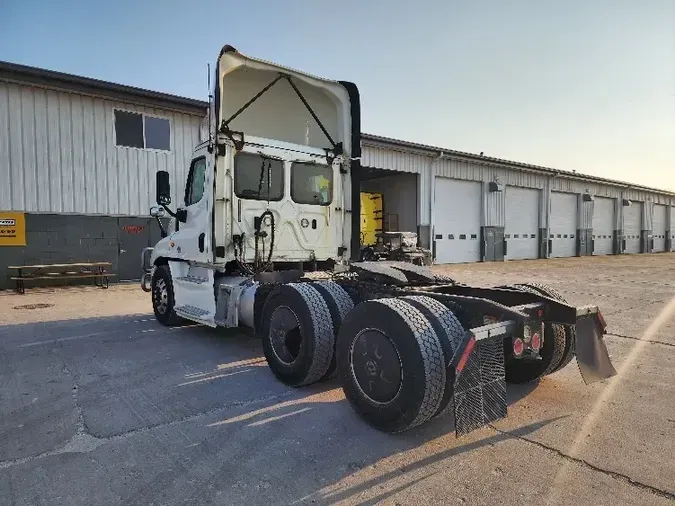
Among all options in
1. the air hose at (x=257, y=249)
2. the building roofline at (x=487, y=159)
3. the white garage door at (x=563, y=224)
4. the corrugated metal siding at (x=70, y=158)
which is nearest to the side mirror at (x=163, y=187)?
the air hose at (x=257, y=249)

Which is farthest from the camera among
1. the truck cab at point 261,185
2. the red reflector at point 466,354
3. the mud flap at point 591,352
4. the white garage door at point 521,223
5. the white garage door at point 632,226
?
the white garage door at point 632,226

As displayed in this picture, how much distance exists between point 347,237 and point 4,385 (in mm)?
4638

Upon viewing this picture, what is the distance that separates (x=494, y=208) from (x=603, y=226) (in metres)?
14.9

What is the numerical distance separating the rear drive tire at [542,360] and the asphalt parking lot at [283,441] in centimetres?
13

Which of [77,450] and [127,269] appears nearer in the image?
[77,450]

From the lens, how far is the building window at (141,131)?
538 inches

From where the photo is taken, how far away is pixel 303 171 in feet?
21.5

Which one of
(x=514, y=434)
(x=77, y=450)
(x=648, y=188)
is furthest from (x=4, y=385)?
(x=648, y=188)

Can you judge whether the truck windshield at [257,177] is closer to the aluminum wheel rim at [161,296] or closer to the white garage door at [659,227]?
the aluminum wheel rim at [161,296]

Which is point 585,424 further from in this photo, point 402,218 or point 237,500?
point 402,218

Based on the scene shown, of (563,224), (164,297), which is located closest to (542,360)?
(164,297)

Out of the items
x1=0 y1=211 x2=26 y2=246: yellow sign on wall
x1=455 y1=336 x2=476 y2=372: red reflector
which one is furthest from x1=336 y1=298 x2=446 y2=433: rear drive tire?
x1=0 y1=211 x2=26 y2=246: yellow sign on wall

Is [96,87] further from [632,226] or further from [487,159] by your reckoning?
[632,226]

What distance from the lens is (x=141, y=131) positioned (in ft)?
45.9
